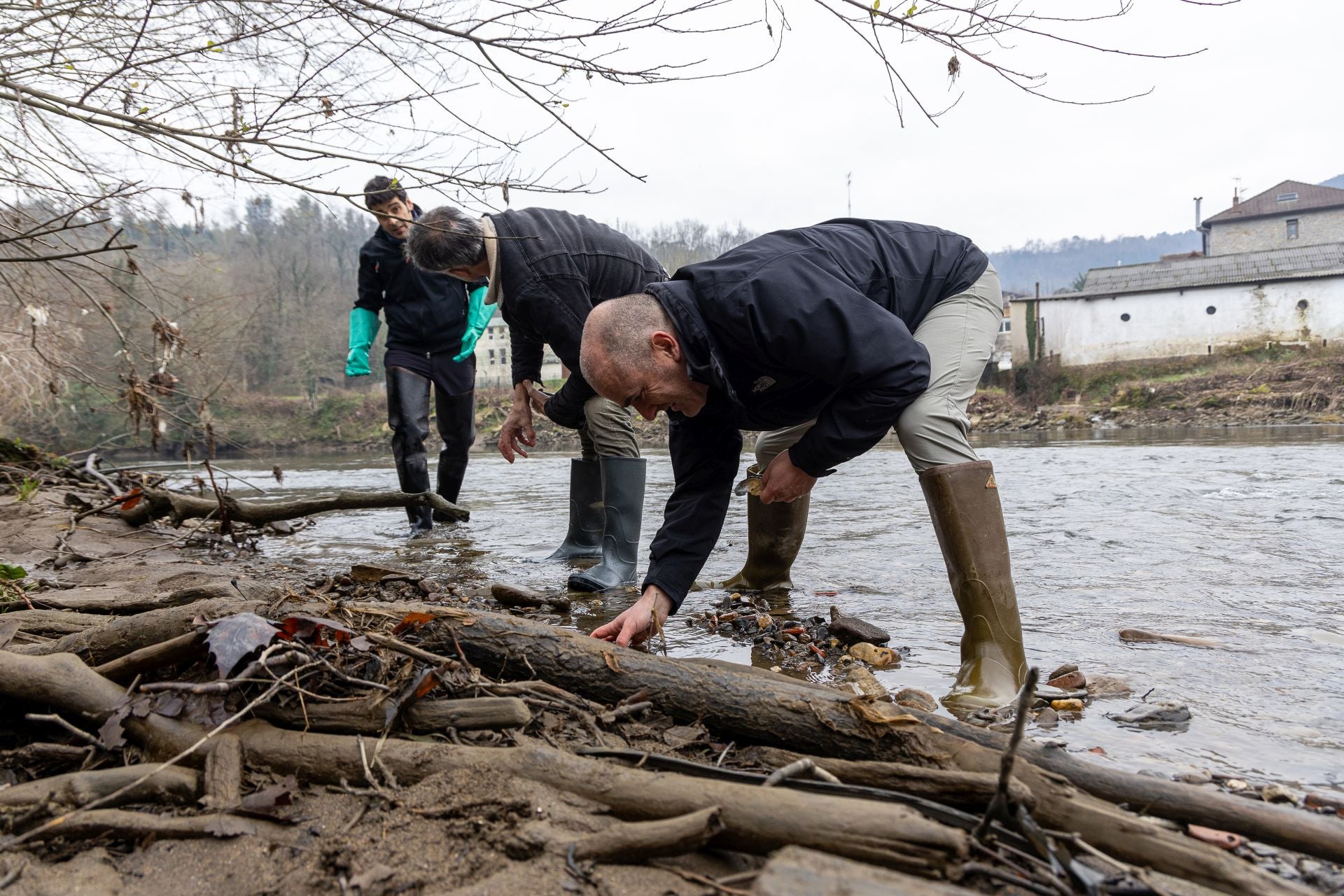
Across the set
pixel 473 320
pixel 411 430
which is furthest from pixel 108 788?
pixel 473 320

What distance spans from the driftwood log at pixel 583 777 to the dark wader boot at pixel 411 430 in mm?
4426

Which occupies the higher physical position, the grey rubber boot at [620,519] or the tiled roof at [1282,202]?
the tiled roof at [1282,202]

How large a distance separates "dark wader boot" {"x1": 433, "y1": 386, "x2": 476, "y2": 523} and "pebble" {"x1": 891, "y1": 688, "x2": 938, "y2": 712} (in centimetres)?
474

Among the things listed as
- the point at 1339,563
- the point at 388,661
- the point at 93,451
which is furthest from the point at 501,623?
the point at 93,451

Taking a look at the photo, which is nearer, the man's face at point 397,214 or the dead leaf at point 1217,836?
the dead leaf at point 1217,836

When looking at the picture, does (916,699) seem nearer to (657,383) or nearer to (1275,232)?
(657,383)

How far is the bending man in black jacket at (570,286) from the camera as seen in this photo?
14.7ft

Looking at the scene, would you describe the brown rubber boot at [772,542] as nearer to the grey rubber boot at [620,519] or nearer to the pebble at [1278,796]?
the grey rubber boot at [620,519]

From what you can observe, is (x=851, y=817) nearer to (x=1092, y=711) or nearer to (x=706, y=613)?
(x=1092, y=711)

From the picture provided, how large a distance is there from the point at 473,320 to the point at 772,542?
11.1ft

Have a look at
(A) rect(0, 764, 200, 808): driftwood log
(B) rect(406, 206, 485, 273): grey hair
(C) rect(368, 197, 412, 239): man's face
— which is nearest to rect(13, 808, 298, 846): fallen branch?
(A) rect(0, 764, 200, 808): driftwood log

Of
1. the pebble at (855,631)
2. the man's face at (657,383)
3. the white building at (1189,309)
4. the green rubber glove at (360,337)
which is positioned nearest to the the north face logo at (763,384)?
the man's face at (657,383)

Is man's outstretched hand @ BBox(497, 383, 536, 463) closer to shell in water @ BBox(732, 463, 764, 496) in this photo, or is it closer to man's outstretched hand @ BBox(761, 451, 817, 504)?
shell in water @ BBox(732, 463, 764, 496)

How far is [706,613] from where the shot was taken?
3693mm
